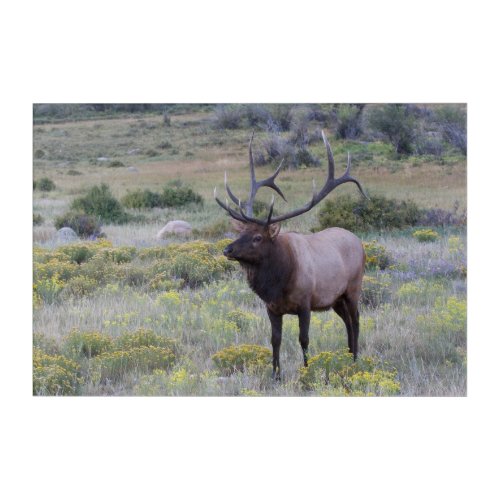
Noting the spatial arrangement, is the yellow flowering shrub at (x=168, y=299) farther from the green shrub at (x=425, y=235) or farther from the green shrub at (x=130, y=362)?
the green shrub at (x=425, y=235)

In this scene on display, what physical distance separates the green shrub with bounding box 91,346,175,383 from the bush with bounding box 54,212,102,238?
4.06m

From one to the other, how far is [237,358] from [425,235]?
13.5ft

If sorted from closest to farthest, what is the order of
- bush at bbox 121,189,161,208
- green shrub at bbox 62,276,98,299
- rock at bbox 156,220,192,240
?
green shrub at bbox 62,276,98,299 < rock at bbox 156,220,192,240 < bush at bbox 121,189,161,208

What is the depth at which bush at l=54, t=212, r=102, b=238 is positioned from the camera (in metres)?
12.4

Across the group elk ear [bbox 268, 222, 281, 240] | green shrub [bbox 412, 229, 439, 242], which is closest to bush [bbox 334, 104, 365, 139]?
green shrub [bbox 412, 229, 439, 242]

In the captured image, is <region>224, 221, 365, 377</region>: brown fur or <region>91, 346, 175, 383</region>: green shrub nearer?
<region>224, 221, 365, 377</region>: brown fur

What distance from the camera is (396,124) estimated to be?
11.1 metres

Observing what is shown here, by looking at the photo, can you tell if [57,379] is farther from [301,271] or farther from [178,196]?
[178,196]

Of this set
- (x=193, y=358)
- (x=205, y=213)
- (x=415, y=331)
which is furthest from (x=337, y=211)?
(x=193, y=358)

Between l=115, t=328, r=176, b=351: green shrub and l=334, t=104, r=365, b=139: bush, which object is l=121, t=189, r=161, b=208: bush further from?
l=115, t=328, r=176, b=351: green shrub

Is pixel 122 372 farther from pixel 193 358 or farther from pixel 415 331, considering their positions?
pixel 415 331

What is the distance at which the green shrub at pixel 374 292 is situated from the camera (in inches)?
407

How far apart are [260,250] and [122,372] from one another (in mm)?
2066

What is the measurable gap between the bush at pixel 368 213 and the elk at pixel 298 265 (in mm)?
3310
